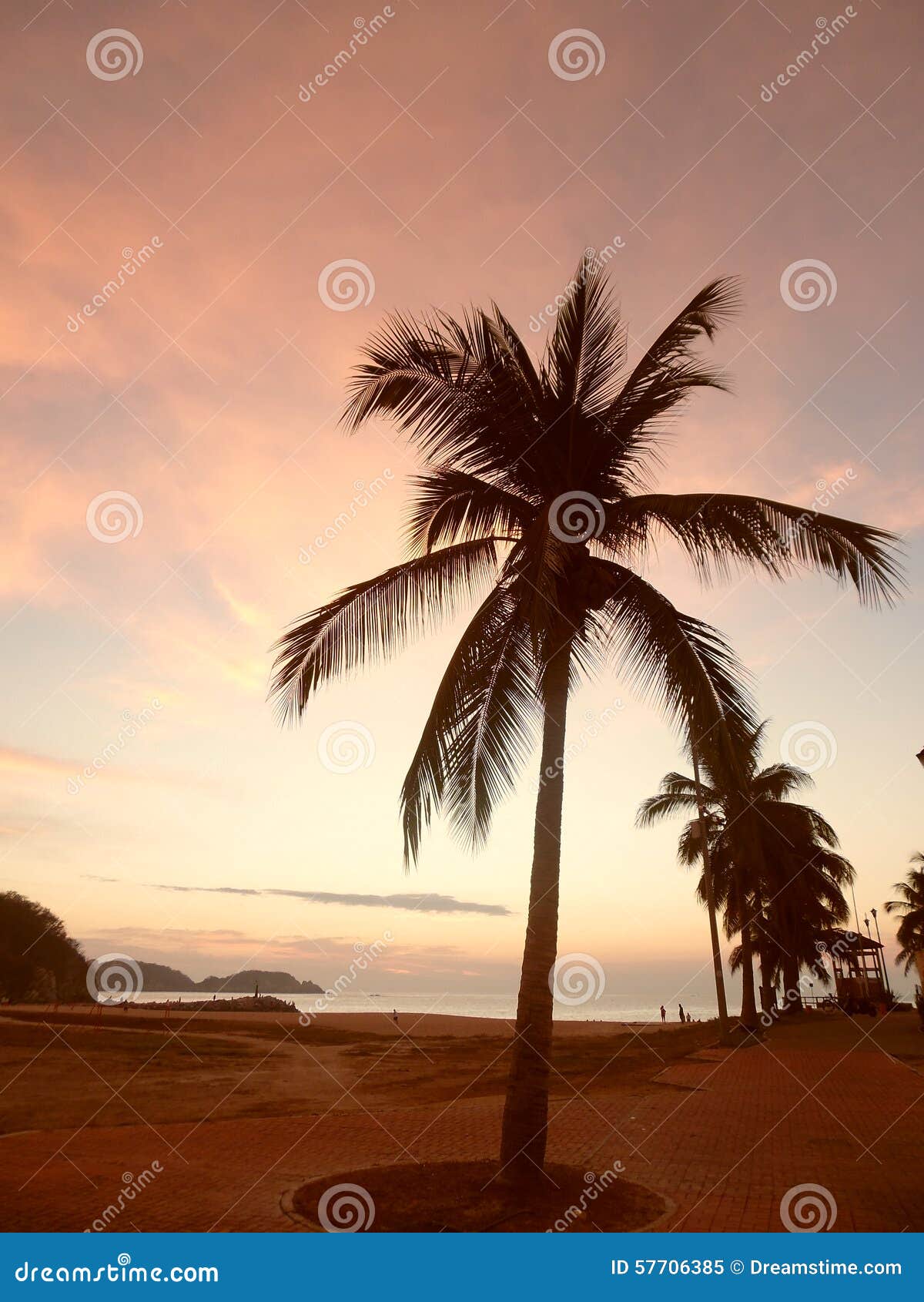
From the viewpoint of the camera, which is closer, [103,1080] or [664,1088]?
[664,1088]

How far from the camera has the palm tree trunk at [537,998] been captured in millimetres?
7645

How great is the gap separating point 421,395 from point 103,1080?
16.9 m

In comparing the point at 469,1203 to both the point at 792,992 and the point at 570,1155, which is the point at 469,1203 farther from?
the point at 792,992

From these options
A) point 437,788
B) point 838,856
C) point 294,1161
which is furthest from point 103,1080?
point 838,856

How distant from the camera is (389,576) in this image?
935cm

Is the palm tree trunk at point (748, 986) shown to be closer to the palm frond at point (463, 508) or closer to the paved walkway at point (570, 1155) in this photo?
the paved walkway at point (570, 1155)

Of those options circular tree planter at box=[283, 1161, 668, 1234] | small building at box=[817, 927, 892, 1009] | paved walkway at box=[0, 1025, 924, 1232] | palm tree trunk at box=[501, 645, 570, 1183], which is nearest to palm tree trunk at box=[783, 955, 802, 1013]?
small building at box=[817, 927, 892, 1009]

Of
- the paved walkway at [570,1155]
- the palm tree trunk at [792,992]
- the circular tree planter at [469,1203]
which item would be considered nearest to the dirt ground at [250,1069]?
the paved walkway at [570,1155]

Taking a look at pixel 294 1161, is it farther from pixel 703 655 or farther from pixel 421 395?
pixel 421 395

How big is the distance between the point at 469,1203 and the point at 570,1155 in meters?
2.77

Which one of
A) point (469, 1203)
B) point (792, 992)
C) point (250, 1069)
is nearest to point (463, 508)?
point (469, 1203)

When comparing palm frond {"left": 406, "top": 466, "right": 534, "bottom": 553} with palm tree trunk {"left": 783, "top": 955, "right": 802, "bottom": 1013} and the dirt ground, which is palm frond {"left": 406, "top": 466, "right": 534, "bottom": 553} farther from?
palm tree trunk {"left": 783, "top": 955, "right": 802, "bottom": 1013}

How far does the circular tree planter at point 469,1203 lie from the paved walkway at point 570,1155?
1.04 ft

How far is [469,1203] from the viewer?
284 inches
